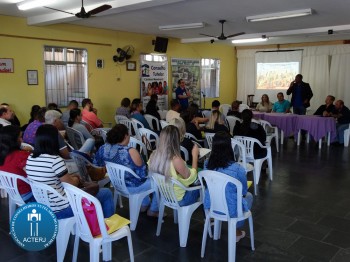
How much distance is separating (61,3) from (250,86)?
8.26 meters

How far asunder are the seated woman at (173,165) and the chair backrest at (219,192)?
0.21m

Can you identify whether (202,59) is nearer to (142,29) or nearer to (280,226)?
(142,29)

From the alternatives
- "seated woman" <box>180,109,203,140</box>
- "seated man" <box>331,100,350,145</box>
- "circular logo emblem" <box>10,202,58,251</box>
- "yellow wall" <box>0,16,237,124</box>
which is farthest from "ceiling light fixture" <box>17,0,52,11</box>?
"seated man" <box>331,100,350,145</box>

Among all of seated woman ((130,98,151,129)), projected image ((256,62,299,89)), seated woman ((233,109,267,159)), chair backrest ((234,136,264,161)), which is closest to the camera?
chair backrest ((234,136,264,161))

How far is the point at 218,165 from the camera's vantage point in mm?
2650

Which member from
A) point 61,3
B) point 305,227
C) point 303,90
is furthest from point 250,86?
point 305,227

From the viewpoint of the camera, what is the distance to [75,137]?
4.88 metres

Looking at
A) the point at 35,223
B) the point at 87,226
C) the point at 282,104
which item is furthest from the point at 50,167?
the point at 282,104

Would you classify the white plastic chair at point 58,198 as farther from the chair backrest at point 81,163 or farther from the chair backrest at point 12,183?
the chair backrest at point 81,163

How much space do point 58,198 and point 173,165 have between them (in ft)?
3.09

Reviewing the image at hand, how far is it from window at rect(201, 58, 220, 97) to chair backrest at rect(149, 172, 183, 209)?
333 inches

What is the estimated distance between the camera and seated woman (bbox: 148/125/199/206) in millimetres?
2830

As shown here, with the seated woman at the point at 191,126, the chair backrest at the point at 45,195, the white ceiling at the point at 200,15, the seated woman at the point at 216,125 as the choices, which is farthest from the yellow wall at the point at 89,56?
the chair backrest at the point at 45,195

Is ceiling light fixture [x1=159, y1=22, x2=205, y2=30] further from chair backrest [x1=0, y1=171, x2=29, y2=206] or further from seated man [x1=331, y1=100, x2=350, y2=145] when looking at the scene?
chair backrest [x1=0, y1=171, x2=29, y2=206]
